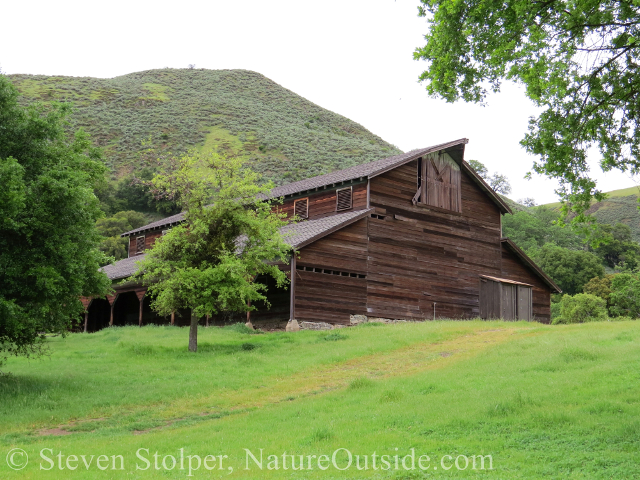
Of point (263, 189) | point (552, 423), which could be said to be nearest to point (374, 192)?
point (263, 189)

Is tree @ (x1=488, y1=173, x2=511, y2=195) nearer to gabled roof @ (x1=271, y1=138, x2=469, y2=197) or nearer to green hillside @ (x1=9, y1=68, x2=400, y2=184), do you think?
green hillside @ (x1=9, y1=68, x2=400, y2=184)

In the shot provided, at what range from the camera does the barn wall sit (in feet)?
109

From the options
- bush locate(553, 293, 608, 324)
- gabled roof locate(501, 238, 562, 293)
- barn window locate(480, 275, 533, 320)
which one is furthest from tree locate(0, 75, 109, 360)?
bush locate(553, 293, 608, 324)

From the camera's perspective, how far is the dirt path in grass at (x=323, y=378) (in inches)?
621

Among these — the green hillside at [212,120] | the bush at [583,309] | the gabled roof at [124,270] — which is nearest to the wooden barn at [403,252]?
the gabled roof at [124,270]

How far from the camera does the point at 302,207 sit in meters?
37.2

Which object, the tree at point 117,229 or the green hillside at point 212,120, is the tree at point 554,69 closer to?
the tree at point 117,229

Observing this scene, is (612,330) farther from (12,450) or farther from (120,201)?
(120,201)

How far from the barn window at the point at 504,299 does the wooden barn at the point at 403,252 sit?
56 mm

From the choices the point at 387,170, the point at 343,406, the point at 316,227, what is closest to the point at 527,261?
the point at 387,170

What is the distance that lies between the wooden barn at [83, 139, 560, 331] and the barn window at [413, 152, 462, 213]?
6cm

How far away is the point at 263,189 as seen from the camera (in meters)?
25.3

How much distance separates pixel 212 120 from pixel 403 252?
8548cm

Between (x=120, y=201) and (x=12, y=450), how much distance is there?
73.3m
